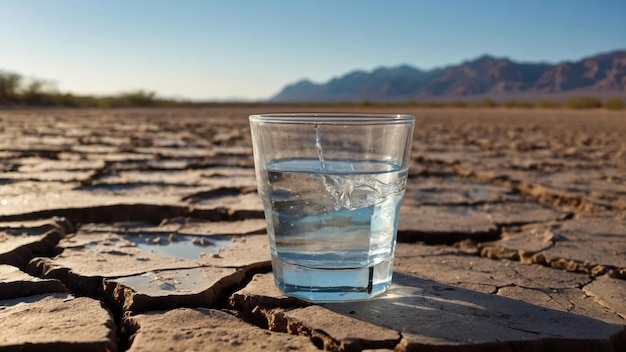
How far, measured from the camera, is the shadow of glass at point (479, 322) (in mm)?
936

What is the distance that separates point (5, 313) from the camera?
1045 millimetres

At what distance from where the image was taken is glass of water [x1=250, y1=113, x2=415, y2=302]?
38.6 inches

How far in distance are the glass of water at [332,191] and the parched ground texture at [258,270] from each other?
0.28ft

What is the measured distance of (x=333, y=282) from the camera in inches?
39.9

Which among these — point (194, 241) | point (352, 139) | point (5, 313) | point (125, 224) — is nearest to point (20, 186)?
point (125, 224)

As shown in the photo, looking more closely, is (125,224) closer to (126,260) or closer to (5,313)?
(126,260)

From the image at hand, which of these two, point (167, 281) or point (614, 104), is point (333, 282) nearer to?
point (167, 281)

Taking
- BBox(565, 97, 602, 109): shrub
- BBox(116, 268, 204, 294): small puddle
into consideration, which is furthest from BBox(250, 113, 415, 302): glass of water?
BBox(565, 97, 602, 109): shrub

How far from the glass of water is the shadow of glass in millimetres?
70

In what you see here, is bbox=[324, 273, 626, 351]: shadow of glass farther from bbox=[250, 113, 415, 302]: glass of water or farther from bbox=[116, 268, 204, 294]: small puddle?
bbox=[116, 268, 204, 294]: small puddle

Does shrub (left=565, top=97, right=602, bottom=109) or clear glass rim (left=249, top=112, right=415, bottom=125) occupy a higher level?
clear glass rim (left=249, top=112, right=415, bottom=125)

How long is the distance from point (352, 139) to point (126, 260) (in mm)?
710

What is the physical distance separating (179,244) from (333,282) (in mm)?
740

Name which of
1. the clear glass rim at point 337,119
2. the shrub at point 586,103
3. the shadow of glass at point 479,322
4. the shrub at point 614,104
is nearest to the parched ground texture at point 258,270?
the shadow of glass at point 479,322
